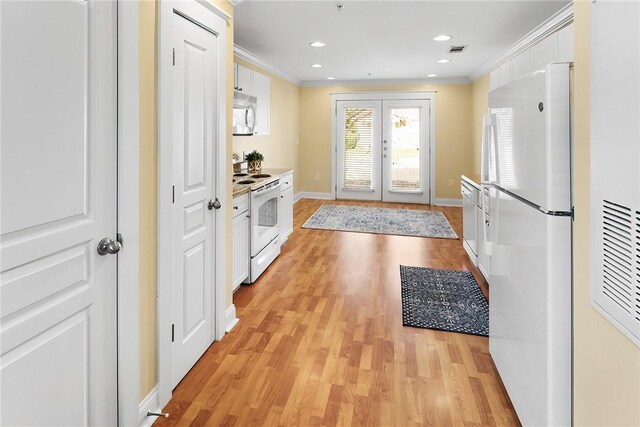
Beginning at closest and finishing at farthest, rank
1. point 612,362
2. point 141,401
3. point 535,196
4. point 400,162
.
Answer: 1. point 612,362
2. point 535,196
3. point 141,401
4. point 400,162

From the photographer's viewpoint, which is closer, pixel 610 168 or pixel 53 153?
pixel 610 168

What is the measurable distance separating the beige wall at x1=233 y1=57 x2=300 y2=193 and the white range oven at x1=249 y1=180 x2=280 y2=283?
1604 mm

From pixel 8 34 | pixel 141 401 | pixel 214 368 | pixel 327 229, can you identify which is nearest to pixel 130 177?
pixel 8 34

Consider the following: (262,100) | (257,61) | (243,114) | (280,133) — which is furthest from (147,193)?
(280,133)

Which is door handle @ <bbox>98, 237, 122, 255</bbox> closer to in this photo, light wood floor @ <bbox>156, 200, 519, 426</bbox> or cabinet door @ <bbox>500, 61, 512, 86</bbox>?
light wood floor @ <bbox>156, 200, 519, 426</bbox>

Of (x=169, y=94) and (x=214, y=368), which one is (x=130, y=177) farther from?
(x=214, y=368)

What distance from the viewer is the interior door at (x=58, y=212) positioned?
1077mm

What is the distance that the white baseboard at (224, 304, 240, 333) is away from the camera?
263 centimetres

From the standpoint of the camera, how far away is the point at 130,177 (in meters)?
1.56

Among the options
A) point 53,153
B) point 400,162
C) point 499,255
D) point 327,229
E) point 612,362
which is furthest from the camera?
point 400,162

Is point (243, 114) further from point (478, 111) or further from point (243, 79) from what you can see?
point (478, 111)

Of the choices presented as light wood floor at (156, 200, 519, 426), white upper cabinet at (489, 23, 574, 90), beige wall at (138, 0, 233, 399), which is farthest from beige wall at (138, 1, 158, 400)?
white upper cabinet at (489, 23, 574, 90)

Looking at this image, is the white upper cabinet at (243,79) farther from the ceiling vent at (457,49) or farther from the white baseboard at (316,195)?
the white baseboard at (316,195)

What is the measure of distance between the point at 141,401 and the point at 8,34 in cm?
146
